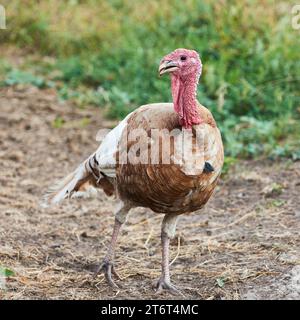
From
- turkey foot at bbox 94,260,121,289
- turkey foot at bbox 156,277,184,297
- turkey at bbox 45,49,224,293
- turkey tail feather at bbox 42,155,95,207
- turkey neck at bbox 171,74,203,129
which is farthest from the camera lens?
turkey tail feather at bbox 42,155,95,207

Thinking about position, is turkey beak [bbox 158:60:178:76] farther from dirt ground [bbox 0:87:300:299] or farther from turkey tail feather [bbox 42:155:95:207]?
dirt ground [bbox 0:87:300:299]

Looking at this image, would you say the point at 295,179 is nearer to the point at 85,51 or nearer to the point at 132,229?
the point at 132,229

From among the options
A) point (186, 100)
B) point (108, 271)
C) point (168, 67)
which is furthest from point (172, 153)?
point (108, 271)

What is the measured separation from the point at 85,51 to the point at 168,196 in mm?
6101

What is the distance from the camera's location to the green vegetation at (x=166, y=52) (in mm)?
7988

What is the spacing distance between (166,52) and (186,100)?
14.4 feet

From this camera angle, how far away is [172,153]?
4.61m

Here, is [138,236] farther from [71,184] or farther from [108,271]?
[108,271]

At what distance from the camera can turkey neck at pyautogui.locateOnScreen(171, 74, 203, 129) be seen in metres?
4.73

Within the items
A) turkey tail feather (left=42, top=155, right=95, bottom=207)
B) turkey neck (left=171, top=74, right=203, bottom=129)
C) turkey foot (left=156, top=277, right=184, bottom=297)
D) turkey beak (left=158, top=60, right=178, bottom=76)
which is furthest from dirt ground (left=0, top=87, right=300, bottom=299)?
turkey beak (left=158, top=60, right=178, bottom=76)

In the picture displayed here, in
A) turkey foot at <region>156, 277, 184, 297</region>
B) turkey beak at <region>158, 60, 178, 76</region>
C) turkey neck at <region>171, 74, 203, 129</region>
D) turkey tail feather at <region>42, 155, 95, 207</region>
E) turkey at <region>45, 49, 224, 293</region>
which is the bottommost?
turkey foot at <region>156, 277, 184, 297</region>

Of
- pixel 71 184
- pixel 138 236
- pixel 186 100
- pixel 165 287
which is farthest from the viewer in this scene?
pixel 138 236

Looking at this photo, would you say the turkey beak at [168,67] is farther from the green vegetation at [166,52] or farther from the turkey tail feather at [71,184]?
the green vegetation at [166,52]

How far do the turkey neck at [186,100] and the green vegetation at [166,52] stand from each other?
8.95 ft
